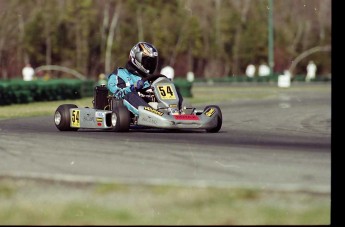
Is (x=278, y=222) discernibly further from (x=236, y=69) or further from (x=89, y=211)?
(x=236, y=69)

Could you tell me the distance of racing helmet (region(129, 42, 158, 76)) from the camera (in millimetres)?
15867

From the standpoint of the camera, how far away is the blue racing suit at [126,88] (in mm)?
15266

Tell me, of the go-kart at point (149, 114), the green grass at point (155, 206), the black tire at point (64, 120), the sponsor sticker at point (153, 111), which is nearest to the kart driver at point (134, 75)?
the go-kart at point (149, 114)

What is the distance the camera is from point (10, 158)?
1094cm

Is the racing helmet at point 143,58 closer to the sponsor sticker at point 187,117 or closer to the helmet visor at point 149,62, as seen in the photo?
the helmet visor at point 149,62

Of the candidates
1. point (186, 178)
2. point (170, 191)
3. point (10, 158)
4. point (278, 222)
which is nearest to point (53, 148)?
point (10, 158)

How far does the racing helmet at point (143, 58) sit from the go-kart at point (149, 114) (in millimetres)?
312

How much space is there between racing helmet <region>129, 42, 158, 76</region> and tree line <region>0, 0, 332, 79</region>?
43.3 metres

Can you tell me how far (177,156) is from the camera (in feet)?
35.8

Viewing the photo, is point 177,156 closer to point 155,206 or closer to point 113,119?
point 155,206

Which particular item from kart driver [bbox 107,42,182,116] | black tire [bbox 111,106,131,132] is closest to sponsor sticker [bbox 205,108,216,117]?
kart driver [bbox 107,42,182,116]

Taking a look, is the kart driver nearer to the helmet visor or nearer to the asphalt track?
the helmet visor

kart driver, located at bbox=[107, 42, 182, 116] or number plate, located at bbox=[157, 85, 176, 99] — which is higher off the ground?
kart driver, located at bbox=[107, 42, 182, 116]

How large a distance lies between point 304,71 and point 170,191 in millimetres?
86950
